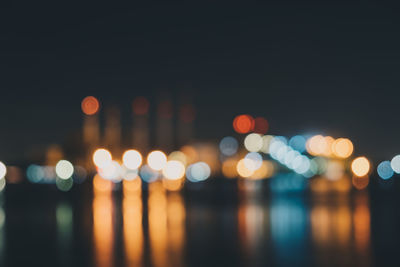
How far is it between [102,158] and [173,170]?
8699 mm

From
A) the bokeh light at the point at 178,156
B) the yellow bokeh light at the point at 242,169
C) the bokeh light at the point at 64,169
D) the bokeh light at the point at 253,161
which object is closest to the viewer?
the bokeh light at the point at 64,169

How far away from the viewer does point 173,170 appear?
7462 cm

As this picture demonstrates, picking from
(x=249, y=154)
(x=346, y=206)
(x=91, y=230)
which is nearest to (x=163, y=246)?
(x=91, y=230)

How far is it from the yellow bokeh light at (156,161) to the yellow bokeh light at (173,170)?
25.5 inches

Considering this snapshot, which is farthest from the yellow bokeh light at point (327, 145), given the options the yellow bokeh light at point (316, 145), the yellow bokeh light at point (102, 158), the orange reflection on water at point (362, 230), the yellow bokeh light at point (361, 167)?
the orange reflection on water at point (362, 230)

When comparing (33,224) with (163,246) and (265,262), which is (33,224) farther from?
(265,262)

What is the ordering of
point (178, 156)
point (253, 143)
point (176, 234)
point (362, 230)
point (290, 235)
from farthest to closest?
point (253, 143) < point (178, 156) < point (362, 230) < point (176, 234) < point (290, 235)

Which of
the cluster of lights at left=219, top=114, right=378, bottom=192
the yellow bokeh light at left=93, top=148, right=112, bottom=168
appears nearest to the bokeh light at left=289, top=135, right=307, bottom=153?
the cluster of lights at left=219, top=114, right=378, bottom=192

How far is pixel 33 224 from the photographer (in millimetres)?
14789

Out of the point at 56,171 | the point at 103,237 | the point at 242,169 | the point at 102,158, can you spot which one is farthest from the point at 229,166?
the point at 103,237

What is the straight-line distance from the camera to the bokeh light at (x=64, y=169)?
6938cm

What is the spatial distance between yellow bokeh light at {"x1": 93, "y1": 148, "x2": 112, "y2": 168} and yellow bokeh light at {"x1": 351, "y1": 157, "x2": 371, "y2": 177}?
28.8 m

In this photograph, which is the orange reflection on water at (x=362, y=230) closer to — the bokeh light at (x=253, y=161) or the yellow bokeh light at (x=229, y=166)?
the bokeh light at (x=253, y=161)

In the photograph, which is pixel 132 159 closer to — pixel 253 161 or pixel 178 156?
pixel 178 156
